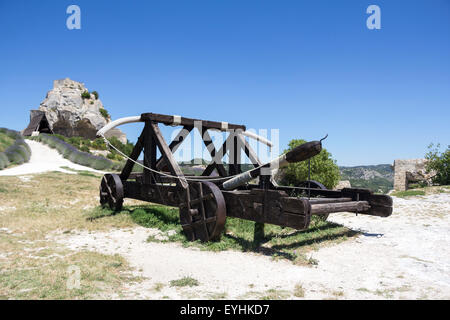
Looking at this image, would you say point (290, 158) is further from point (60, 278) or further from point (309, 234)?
point (60, 278)

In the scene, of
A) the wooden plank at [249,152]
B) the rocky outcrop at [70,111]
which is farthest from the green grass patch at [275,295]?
the rocky outcrop at [70,111]

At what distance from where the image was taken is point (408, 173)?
1670cm

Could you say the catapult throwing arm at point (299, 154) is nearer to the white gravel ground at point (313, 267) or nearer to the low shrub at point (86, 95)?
the white gravel ground at point (313, 267)

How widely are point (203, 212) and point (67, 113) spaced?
35.2 metres

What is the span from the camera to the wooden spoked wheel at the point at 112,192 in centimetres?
826

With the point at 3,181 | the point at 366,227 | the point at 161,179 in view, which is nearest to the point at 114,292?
the point at 161,179

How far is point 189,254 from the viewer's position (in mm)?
5180

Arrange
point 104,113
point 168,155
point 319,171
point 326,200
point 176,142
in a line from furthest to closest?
1. point 104,113
2. point 319,171
3. point 176,142
4. point 168,155
5. point 326,200

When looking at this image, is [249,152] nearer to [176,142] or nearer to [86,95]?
[176,142]

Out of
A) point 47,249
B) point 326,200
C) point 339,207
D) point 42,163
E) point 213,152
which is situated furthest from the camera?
point 42,163

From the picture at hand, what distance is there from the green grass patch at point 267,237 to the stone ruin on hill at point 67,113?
31849 mm

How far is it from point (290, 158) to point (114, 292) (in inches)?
110

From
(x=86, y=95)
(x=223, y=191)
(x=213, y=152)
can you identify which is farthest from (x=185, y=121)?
(x=86, y=95)

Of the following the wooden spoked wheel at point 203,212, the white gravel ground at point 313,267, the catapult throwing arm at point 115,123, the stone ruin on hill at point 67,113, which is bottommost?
the white gravel ground at point 313,267
